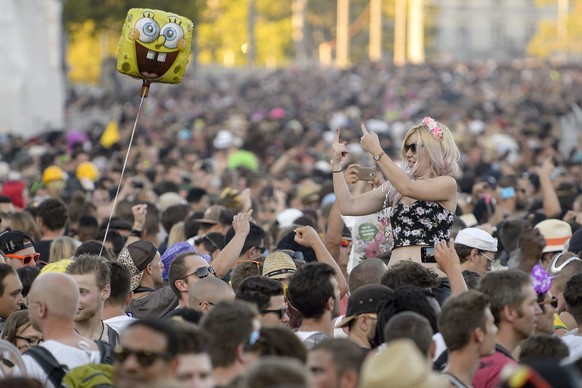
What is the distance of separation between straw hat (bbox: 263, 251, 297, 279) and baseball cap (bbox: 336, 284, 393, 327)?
120cm

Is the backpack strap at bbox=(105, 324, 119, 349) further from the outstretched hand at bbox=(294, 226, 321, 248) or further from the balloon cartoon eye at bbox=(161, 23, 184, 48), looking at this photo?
the balloon cartoon eye at bbox=(161, 23, 184, 48)

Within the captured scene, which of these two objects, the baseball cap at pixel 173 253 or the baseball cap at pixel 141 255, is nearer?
the baseball cap at pixel 141 255

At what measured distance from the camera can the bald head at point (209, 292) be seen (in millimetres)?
8125

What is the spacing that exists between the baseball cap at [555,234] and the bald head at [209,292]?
3.52 m

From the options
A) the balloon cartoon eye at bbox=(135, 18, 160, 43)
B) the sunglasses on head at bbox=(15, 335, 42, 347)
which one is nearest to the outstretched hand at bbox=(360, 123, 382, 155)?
the sunglasses on head at bbox=(15, 335, 42, 347)

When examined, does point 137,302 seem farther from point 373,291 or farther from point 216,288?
point 373,291

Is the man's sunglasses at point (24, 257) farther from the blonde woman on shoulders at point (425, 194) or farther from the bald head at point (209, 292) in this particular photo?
the blonde woman on shoulders at point (425, 194)

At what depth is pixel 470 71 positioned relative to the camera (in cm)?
6919

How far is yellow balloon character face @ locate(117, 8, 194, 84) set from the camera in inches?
416

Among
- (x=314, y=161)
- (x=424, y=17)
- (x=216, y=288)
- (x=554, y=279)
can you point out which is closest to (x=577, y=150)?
(x=314, y=161)

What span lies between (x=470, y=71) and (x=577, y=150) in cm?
4631

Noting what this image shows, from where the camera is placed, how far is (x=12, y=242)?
10109mm

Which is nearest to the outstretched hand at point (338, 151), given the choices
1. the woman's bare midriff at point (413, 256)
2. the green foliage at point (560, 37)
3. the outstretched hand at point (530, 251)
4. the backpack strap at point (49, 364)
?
the woman's bare midriff at point (413, 256)

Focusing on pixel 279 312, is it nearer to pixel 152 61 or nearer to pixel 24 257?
pixel 24 257
